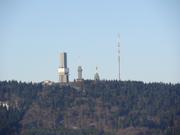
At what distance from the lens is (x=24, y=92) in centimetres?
19562

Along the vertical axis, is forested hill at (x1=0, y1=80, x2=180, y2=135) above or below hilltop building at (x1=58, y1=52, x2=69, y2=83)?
below

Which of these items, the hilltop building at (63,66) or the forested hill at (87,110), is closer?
the forested hill at (87,110)

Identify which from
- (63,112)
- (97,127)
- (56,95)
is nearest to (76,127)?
(97,127)

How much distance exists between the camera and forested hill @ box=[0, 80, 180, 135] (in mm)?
157250

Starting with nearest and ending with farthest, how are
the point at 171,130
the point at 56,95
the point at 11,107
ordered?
the point at 171,130, the point at 11,107, the point at 56,95

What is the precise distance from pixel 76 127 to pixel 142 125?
13063 mm

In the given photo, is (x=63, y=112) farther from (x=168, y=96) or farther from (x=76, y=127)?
(x=168, y=96)

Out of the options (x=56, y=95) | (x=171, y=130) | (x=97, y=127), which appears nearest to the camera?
(x=171, y=130)

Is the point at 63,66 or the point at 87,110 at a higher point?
the point at 63,66

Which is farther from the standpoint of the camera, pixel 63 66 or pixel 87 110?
pixel 63 66

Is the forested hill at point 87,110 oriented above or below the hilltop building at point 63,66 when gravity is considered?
below

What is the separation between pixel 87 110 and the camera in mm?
178625

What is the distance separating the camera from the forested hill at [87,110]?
157 metres

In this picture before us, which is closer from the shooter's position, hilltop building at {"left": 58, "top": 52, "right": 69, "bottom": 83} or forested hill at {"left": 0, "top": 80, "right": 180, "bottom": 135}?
forested hill at {"left": 0, "top": 80, "right": 180, "bottom": 135}
